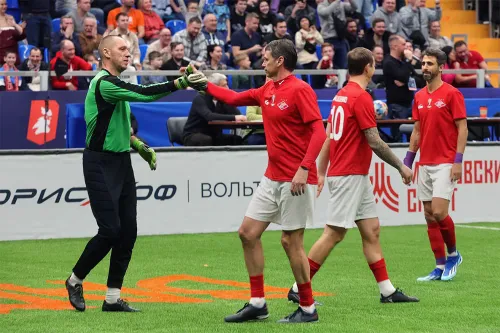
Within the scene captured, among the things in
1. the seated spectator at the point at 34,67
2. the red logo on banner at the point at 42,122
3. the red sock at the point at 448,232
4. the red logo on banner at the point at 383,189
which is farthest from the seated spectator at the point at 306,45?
the red sock at the point at 448,232

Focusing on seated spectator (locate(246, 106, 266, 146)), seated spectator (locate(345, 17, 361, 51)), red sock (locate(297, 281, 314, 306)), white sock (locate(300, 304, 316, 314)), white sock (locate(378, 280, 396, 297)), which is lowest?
seated spectator (locate(246, 106, 266, 146))

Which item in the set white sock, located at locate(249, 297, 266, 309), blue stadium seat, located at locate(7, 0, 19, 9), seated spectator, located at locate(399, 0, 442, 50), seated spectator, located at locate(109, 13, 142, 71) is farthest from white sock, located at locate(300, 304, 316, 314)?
seated spectator, located at locate(399, 0, 442, 50)

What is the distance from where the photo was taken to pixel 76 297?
8.78 meters

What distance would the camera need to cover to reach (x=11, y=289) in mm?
10070

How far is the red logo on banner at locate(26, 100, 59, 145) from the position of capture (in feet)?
56.5

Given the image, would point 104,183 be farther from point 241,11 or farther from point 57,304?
point 241,11

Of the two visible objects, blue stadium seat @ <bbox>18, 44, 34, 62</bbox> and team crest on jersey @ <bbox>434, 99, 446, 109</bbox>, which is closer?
team crest on jersey @ <bbox>434, 99, 446, 109</bbox>

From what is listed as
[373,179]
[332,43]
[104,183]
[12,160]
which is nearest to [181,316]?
[104,183]

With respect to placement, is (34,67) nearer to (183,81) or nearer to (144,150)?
(144,150)

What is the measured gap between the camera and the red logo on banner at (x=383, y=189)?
52.8 feet

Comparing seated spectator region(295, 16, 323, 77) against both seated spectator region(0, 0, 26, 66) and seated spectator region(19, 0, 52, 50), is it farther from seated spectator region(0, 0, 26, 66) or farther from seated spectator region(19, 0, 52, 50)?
seated spectator region(0, 0, 26, 66)

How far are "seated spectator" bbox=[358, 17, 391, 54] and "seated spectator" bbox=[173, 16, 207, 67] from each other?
12.4 feet

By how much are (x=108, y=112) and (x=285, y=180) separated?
1541mm

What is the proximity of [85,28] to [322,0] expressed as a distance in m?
5.59
